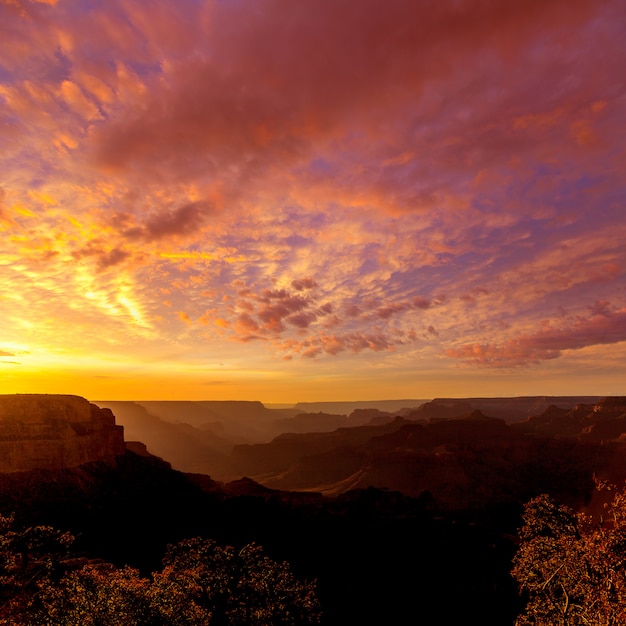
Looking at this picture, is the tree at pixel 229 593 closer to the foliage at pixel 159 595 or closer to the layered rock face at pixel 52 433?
the foliage at pixel 159 595

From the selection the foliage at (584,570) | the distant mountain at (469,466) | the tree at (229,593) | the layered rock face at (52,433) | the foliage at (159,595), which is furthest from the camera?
the distant mountain at (469,466)

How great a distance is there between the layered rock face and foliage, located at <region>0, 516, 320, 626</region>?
46.4 meters

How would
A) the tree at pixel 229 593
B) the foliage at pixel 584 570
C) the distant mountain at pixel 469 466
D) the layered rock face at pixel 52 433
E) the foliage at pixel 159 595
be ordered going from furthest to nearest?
the distant mountain at pixel 469 466, the layered rock face at pixel 52 433, the tree at pixel 229 593, the foliage at pixel 159 595, the foliage at pixel 584 570

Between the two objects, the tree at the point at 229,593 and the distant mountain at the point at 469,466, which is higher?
the tree at the point at 229,593

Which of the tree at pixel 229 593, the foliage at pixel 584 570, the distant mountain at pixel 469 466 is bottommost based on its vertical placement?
the distant mountain at pixel 469 466

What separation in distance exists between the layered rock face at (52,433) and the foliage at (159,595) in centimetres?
4640

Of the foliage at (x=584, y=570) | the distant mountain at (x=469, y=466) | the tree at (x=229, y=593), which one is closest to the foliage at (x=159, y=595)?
the tree at (x=229, y=593)

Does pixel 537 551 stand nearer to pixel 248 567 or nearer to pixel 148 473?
pixel 248 567

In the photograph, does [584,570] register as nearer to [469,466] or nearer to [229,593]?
[229,593]

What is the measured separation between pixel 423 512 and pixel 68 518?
60.4m

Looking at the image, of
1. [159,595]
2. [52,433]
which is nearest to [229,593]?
[159,595]

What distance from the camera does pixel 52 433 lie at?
2714 inches

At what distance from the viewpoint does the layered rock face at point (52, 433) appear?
208 feet

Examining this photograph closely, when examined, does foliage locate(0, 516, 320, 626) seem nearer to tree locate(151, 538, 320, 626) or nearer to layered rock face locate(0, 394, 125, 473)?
tree locate(151, 538, 320, 626)
